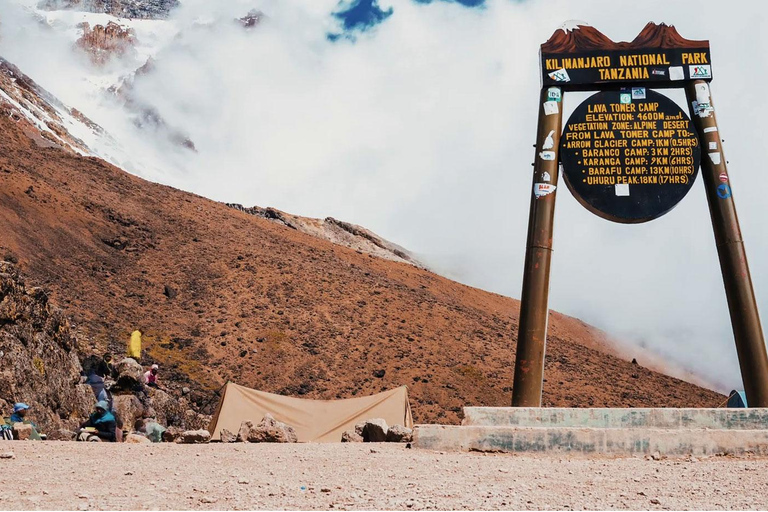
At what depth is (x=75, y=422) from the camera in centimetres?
1539

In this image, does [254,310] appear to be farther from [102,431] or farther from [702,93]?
[702,93]

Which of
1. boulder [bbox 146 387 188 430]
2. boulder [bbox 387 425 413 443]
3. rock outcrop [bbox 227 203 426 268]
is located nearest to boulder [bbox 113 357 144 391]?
boulder [bbox 146 387 188 430]

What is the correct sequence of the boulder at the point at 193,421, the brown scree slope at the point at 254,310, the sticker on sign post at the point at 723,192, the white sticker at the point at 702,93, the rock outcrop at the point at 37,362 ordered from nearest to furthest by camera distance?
the sticker on sign post at the point at 723,192 → the white sticker at the point at 702,93 → the rock outcrop at the point at 37,362 → the boulder at the point at 193,421 → the brown scree slope at the point at 254,310

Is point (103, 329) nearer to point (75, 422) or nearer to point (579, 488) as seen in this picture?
point (75, 422)

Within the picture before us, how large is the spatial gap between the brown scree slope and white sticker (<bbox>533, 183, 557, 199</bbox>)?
62.3 ft

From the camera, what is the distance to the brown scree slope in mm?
33188

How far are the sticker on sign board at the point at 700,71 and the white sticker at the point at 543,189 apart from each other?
8.63 feet

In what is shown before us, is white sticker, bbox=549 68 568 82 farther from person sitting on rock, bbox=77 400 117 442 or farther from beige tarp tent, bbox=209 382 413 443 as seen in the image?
beige tarp tent, bbox=209 382 413 443

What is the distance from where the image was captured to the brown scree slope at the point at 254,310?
109ft

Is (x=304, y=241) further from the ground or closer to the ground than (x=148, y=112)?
closer to the ground

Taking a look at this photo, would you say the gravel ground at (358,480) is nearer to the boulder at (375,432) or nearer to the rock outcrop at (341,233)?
the boulder at (375,432)

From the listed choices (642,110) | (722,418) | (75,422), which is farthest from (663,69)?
(75,422)

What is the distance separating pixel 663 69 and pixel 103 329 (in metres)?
25.8

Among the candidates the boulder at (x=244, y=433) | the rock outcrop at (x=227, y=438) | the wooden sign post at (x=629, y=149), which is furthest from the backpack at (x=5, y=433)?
the wooden sign post at (x=629, y=149)
